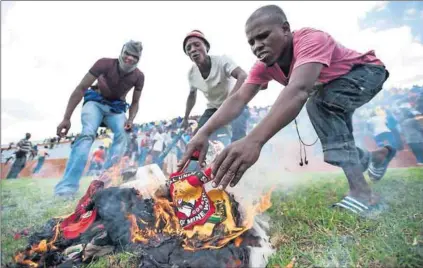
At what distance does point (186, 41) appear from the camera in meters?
3.11

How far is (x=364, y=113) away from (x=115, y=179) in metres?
2.36

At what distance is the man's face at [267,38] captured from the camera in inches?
69.2

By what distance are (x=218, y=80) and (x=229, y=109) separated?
4.11 ft

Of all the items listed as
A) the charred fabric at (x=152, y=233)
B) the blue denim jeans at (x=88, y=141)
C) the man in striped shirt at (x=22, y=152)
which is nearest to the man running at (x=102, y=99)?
the blue denim jeans at (x=88, y=141)

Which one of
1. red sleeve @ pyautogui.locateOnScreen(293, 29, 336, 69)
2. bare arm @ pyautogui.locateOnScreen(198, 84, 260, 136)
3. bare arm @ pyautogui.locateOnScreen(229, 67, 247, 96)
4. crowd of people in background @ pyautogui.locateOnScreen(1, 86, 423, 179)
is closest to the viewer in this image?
red sleeve @ pyautogui.locateOnScreen(293, 29, 336, 69)

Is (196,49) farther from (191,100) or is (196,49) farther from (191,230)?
(191,230)

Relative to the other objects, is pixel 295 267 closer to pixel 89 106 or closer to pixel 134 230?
pixel 134 230

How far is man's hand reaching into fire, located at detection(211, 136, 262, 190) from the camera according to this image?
129 cm

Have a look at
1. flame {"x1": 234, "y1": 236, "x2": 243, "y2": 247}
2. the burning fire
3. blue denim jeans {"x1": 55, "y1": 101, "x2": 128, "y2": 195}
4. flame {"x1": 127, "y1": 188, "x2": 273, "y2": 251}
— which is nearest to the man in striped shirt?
blue denim jeans {"x1": 55, "y1": 101, "x2": 128, "y2": 195}

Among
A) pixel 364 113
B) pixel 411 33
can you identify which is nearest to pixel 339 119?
pixel 364 113

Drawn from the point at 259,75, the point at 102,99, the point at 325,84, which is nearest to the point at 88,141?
the point at 102,99

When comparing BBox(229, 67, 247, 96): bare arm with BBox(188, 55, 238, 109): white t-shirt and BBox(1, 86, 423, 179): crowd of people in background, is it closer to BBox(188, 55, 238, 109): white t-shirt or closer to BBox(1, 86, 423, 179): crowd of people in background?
BBox(188, 55, 238, 109): white t-shirt

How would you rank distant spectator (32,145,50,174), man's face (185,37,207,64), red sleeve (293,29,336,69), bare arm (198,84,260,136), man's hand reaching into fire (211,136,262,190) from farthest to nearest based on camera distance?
distant spectator (32,145,50,174) < man's face (185,37,207,64) < bare arm (198,84,260,136) < red sleeve (293,29,336,69) < man's hand reaching into fire (211,136,262,190)

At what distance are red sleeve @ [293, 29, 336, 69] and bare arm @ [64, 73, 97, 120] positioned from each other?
2.55 metres
